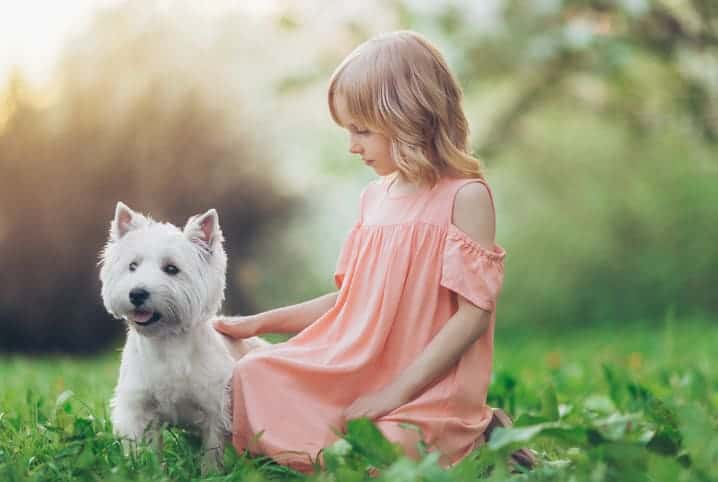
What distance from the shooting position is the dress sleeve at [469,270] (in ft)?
9.66

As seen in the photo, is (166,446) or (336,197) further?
(336,197)

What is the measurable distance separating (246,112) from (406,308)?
6.78 m

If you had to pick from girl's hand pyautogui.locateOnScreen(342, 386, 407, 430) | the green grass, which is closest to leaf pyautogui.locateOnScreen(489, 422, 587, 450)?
the green grass

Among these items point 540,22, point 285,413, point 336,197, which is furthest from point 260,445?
point 336,197

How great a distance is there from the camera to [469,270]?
296 centimetres

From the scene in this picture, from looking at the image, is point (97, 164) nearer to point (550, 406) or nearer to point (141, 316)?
point (141, 316)

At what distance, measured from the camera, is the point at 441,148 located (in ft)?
10.1

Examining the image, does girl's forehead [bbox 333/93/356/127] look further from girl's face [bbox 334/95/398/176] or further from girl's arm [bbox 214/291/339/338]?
girl's arm [bbox 214/291/339/338]

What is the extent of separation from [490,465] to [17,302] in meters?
7.03

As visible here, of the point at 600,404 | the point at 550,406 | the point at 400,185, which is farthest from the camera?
the point at 600,404

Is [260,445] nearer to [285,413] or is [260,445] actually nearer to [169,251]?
[285,413]

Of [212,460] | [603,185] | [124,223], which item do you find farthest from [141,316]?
[603,185]

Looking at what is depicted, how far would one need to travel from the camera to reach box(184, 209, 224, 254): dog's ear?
3094mm

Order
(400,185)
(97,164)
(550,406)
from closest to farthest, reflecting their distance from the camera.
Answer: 1. (400,185)
2. (550,406)
3. (97,164)
